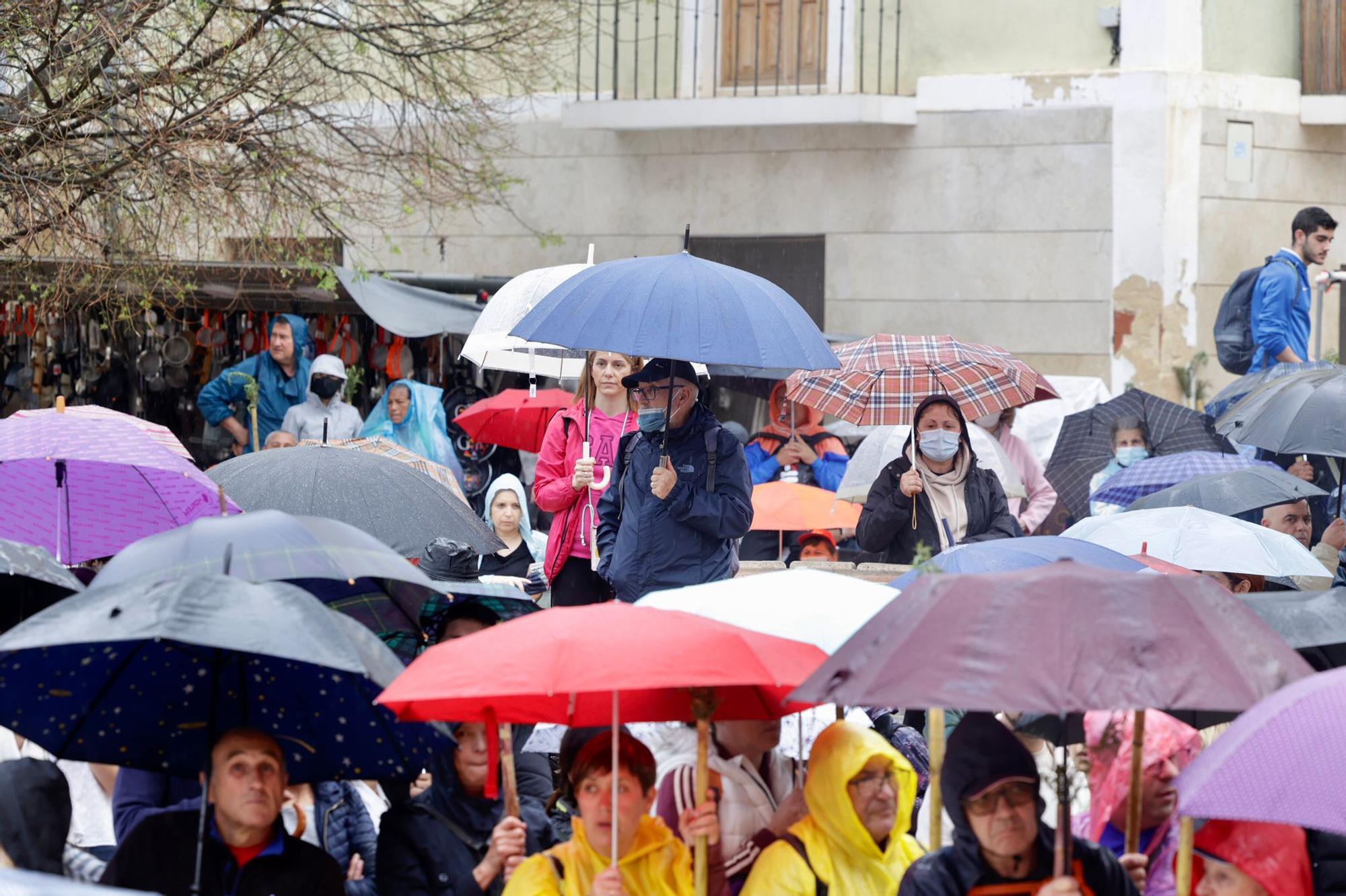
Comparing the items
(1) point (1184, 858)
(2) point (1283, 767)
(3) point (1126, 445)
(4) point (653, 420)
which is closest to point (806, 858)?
(1) point (1184, 858)

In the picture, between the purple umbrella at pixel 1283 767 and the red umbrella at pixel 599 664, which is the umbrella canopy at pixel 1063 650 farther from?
the red umbrella at pixel 599 664

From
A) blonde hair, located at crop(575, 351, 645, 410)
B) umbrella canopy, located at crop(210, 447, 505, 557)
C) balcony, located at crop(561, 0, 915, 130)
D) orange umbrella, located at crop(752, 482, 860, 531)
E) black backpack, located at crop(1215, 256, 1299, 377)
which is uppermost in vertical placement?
balcony, located at crop(561, 0, 915, 130)

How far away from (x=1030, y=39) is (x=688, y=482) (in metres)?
10.8

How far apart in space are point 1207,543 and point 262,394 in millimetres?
8309

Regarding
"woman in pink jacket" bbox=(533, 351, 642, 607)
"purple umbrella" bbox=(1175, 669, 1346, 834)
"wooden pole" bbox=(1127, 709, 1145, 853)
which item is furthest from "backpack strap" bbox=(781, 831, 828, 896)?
"woman in pink jacket" bbox=(533, 351, 642, 607)

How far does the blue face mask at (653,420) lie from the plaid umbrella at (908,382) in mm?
2112

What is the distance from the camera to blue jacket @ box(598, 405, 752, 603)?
7473 mm

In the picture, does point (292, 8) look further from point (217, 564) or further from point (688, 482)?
point (217, 564)

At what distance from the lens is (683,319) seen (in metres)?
7.08

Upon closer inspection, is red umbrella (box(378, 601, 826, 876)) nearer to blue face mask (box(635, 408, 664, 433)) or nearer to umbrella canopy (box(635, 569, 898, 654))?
umbrella canopy (box(635, 569, 898, 654))

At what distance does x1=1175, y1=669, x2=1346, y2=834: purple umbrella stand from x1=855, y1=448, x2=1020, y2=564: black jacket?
4.72 m

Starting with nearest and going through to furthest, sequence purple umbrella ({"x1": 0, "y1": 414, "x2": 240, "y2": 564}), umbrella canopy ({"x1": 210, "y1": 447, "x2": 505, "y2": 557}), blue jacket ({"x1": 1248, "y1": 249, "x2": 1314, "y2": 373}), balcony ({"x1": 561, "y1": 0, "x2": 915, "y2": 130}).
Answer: umbrella canopy ({"x1": 210, "y1": 447, "x2": 505, "y2": 557})
purple umbrella ({"x1": 0, "y1": 414, "x2": 240, "y2": 564})
blue jacket ({"x1": 1248, "y1": 249, "x2": 1314, "y2": 373})
balcony ({"x1": 561, "y1": 0, "x2": 915, "y2": 130})

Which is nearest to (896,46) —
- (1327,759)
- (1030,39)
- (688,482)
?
(1030,39)

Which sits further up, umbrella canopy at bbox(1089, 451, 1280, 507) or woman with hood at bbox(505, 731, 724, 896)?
umbrella canopy at bbox(1089, 451, 1280, 507)
